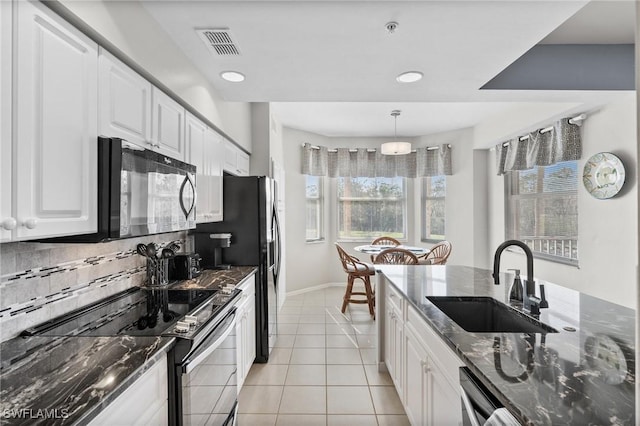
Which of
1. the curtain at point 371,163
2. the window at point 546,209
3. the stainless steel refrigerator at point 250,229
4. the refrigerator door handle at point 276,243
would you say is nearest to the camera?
the stainless steel refrigerator at point 250,229

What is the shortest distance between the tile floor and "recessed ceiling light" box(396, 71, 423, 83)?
7.80ft

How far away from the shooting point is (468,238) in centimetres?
526

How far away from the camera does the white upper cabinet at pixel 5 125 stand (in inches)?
36.4

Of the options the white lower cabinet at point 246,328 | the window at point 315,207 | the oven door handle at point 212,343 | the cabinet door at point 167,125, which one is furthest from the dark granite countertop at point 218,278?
the window at point 315,207

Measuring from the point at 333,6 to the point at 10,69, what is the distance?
1.30m

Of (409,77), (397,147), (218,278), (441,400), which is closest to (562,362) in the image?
(441,400)

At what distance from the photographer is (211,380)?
5.49ft

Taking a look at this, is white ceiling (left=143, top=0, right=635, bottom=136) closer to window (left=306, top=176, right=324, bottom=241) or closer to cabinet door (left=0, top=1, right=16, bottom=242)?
cabinet door (left=0, top=1, right=16, bottom=242)

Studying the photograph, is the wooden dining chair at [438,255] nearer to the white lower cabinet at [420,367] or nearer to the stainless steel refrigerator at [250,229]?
the white lower cabinet at [420,367]

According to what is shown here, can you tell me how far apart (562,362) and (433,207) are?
5.11 meters

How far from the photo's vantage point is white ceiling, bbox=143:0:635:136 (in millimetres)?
1632

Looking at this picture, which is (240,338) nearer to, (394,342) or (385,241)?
(394,342)

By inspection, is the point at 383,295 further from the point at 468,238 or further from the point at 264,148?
the point at 468,238

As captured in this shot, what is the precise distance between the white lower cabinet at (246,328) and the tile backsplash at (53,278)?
78 cm
